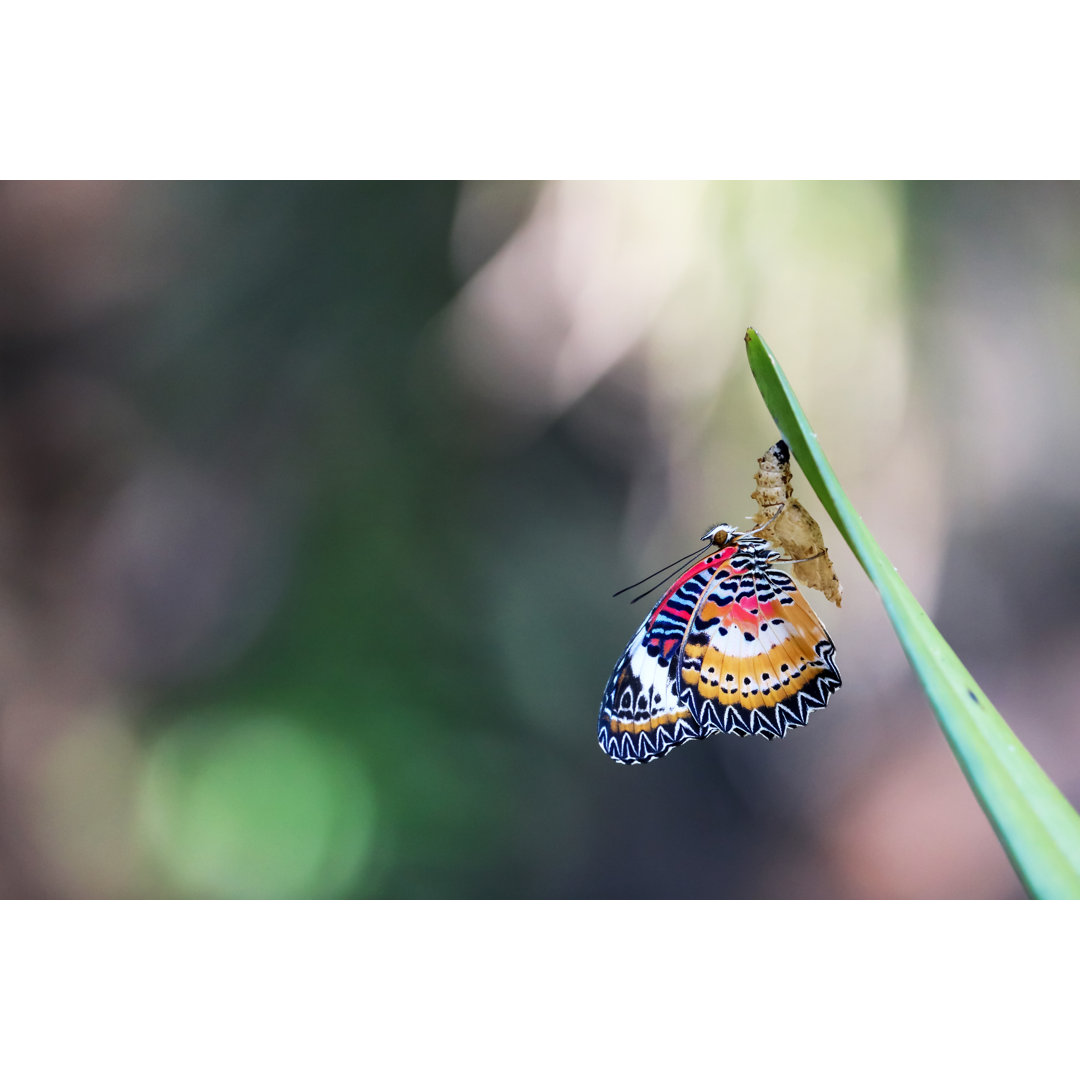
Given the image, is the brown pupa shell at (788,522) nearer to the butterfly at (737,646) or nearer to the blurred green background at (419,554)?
the butterfly at (737,646)

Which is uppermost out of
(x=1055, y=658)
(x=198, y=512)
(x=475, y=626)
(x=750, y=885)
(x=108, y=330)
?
(x=108, y=330)

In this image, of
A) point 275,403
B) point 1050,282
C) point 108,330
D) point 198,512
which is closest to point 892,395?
point 1050,282

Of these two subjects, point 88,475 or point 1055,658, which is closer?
point 1055,658

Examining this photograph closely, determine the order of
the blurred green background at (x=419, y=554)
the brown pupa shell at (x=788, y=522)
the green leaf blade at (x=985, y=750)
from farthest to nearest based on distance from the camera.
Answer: the blurred green background at (x=419, y=554), the brown pupa shell at (x=788, y=522), the green leaf blade at (x=985, y=750)

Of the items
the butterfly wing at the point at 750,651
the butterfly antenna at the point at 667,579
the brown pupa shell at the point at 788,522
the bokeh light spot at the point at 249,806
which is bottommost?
the bokeh light spot at the point at 249,806

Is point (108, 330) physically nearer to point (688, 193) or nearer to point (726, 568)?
point (688, 193)

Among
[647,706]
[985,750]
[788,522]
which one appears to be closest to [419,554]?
[647,706]

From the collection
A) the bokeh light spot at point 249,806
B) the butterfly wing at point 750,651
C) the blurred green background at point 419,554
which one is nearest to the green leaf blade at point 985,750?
the butterfly wing at point 750,651

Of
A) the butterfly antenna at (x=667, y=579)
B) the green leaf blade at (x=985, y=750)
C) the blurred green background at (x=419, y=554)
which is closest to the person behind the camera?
the green leaf blade at (x=985, y=750)

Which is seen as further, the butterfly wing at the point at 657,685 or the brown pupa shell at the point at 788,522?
the butterfly wing at the point at 657,685
